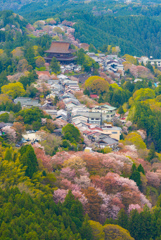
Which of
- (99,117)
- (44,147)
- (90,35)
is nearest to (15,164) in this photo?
(44,147)

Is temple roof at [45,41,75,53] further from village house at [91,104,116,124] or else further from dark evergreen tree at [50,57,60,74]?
village house at [91,104,116,124]

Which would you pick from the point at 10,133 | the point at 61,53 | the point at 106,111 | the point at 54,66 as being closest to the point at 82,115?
the point at 106,111

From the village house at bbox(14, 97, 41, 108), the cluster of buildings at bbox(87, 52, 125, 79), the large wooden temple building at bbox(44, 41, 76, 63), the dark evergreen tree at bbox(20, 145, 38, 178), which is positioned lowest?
the cluster of buildings at bbox(87, 52, 125, 79)

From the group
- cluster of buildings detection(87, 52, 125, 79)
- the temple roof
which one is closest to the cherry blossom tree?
the temple roof

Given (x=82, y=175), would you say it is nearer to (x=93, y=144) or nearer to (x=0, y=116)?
(x=93, y=144)

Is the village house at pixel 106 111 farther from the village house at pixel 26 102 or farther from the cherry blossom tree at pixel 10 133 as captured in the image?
the cherry blossom tree at pixel 10 133

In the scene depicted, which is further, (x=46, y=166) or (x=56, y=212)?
(x=46, y=166)

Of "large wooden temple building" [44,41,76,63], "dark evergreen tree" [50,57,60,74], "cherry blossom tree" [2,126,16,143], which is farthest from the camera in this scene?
"large wooden temple building" [44,41,76,63]

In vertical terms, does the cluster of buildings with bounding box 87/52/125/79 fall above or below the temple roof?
below
